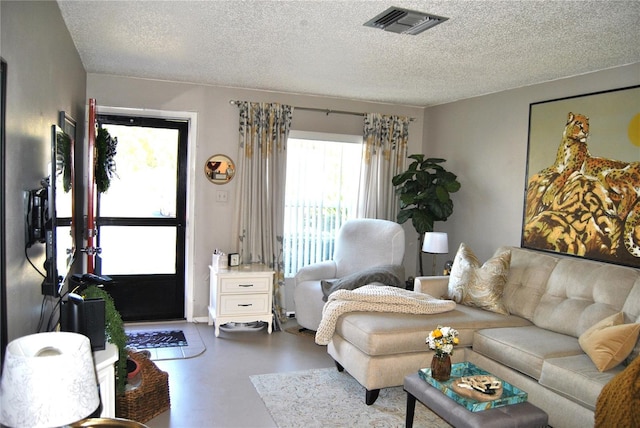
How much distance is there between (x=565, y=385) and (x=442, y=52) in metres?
2.27

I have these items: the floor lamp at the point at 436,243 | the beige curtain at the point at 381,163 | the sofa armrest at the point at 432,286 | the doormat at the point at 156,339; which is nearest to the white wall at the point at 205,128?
the doormat at the point at 156,339

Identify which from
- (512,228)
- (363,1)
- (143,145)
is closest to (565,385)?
(512,228)

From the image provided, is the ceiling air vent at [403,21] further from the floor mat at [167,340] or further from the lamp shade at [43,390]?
the floor mat at [167,340]

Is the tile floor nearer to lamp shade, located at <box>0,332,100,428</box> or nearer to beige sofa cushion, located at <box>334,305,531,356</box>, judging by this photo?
beige sofa cushion, located at <box>334,305,531,356</box>

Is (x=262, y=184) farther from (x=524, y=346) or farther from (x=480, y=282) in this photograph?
(x=524, y=346)

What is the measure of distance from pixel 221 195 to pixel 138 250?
1014 millimetres

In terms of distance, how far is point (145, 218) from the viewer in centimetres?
495

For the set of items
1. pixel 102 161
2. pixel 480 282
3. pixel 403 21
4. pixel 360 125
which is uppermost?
pixel 403 21

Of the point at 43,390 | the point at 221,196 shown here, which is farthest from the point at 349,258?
the point at 43,390

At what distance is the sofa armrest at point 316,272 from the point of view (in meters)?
4.91

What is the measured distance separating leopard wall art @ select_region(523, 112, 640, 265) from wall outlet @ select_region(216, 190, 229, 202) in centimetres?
292

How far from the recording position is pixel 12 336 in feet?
5.87

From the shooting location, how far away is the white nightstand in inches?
179

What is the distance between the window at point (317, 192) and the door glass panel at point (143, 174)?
124 centimetres
